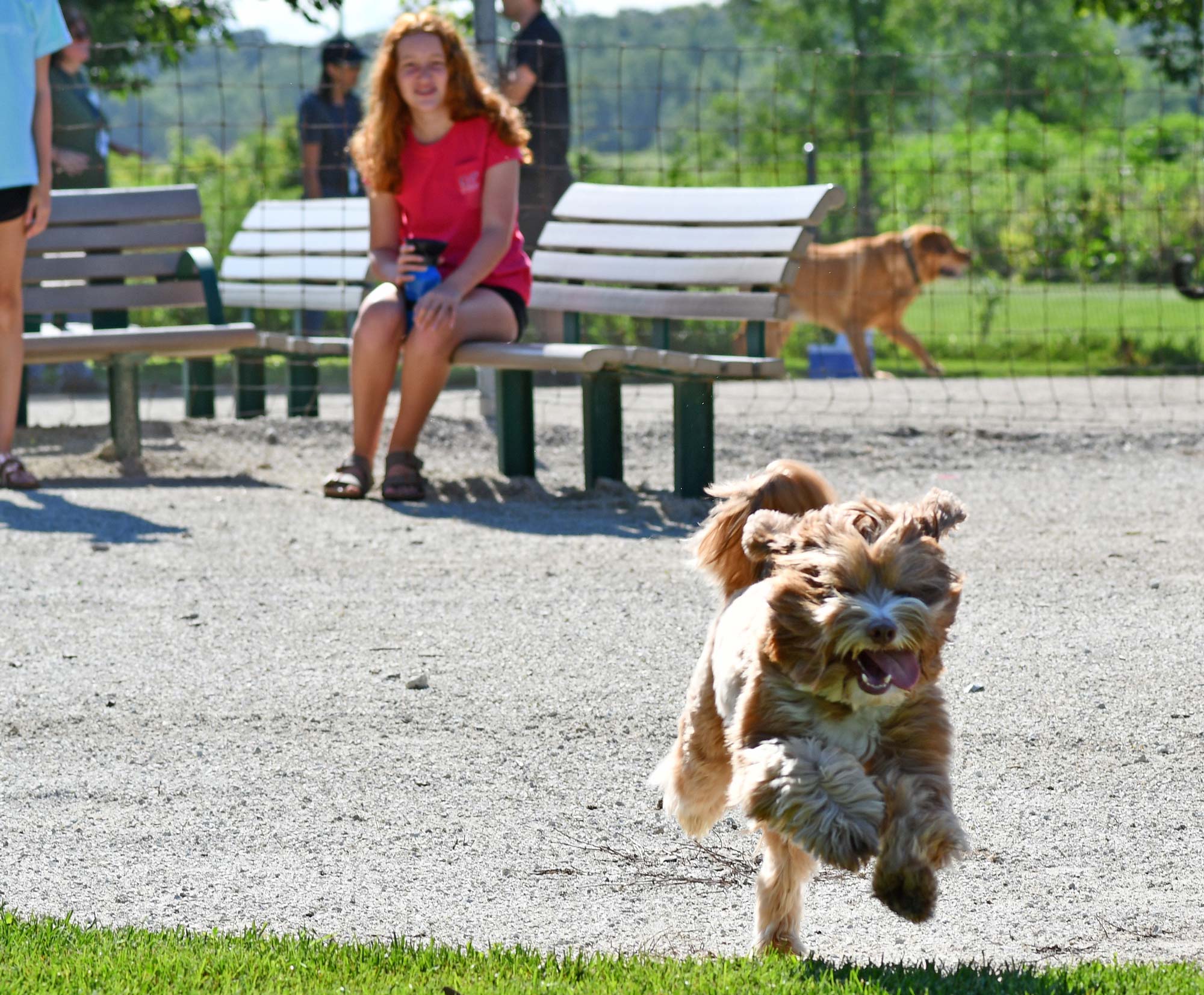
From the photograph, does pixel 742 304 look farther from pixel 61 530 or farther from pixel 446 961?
pixel 446 961

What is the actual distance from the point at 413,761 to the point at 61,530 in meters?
3.34

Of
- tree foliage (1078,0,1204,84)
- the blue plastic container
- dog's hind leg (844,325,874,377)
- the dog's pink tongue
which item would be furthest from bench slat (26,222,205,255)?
tree foliage (1078,0,1204,84)

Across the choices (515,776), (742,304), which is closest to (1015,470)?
(742,304)

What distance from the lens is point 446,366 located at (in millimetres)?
8188

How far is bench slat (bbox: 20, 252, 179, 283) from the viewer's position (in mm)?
9797

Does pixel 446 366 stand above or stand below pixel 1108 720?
above

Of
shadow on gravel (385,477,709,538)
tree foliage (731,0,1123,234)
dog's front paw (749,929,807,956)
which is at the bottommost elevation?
dog's front paw (749,929,807,956)

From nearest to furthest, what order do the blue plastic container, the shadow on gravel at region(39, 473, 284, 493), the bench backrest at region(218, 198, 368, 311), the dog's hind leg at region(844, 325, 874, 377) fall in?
the shadow on gravel at region(39, 473, 284, 493), the bench backrest at region(218, 198, 368, 311), the dog's hind leg at region(844, 325, 874, 377), the blue plastic container

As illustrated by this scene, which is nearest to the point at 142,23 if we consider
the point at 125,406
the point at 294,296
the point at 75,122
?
the point at 75,122

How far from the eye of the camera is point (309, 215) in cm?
1152

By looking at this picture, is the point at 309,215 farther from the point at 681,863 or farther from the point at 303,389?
the point at 681,863

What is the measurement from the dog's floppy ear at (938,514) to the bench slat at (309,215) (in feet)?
27.1

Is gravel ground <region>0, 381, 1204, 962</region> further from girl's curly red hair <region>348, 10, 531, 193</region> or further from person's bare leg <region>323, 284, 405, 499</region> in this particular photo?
girl's curly red hair <region>348, 10, 531, 193</region>

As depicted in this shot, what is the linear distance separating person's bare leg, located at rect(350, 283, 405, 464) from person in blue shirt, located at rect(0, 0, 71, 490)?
146cm
